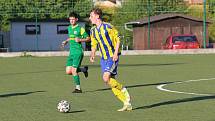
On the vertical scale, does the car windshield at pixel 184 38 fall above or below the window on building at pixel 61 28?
below

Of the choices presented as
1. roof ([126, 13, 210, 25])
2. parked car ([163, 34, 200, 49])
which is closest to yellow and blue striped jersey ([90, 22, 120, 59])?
parked car ([163, 34, 200, 49])

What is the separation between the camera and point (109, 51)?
37.2 feet

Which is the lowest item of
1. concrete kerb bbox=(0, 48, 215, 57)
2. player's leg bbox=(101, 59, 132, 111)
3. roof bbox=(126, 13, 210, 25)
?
concrete kerb bbox=(0, 48, 215, 57)

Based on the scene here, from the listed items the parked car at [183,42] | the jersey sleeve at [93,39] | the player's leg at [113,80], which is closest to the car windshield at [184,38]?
the parked car at [183,42]

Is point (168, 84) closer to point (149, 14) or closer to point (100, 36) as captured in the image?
point (100, 36)

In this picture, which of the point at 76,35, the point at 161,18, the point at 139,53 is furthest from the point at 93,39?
the point at 161,18

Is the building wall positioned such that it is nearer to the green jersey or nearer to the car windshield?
the car windshield

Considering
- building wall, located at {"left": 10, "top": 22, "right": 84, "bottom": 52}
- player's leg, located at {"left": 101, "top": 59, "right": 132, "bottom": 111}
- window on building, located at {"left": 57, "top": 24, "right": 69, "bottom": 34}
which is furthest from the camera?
window on building, located at {"left": 57, "top": 24, "right": 69, "bottom": 34}

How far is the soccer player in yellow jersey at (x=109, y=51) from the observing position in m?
11.1

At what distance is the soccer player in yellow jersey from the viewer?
11141mm

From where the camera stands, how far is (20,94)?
48.5ft

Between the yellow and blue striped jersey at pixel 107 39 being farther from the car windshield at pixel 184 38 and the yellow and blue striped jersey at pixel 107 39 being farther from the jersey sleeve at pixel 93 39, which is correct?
Answer: the car windshield at pixel 184 38

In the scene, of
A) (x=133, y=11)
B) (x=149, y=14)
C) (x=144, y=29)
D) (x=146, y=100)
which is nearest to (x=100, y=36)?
(x=146, y=100)

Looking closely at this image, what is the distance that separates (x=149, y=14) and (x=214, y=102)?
30.2 m
